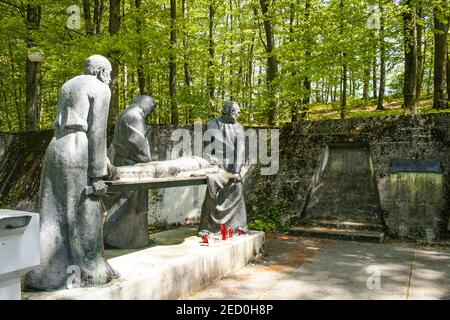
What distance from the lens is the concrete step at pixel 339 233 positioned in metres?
7.47

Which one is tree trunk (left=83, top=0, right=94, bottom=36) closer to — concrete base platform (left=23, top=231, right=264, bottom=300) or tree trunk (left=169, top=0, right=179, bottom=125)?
tree trunk (left=169, top=0, right=179, bottom=125)

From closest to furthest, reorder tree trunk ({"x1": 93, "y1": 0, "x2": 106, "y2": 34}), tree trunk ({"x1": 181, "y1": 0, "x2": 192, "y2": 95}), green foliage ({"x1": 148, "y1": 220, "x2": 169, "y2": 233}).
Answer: green foliage ({"x1": 148, "y1": 220, "x2": 169, "y2": 233})
tree trunk ({"x1": 181, "y1": 0, "x2": 192, "y2": 95})
tree trunk ({"x1": 93, "y1": 0, "x2": 106, "y2": 34})

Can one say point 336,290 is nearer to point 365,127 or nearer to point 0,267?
point 0,267

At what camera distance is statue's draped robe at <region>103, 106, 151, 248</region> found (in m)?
5.48

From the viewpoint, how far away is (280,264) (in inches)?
240

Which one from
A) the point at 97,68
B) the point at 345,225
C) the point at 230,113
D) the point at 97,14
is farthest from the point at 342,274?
the point at 97,14

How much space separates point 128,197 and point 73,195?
6.37 ft

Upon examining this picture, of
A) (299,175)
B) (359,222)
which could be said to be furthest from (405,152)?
(299,175)

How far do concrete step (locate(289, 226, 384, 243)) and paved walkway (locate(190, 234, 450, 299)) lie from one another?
20 centimetres

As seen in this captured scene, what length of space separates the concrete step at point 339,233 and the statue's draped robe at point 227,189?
2117 millimetres

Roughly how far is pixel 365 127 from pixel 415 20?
381 centimetres

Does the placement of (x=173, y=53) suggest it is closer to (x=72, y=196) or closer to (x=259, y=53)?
(x=259, y=53)

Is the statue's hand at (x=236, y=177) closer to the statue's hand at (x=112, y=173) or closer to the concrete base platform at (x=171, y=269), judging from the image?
the concrete base platform at (x=171, y=269)

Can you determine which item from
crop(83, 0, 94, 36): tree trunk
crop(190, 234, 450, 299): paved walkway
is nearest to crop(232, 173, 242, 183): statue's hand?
crop(190, 234, 450, 299): paved walkway
